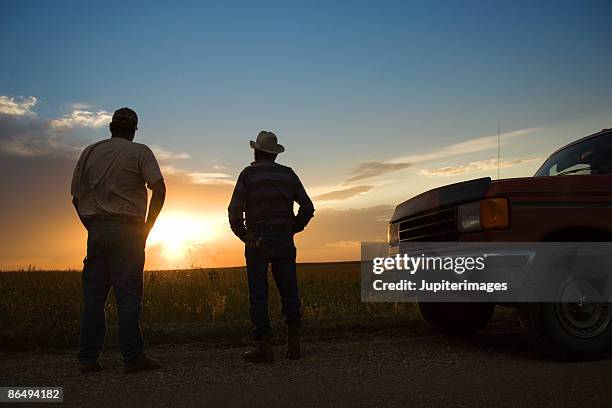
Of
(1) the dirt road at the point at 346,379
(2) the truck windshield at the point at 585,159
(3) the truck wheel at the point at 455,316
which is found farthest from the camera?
(3) the truck wheel at the point at 455,316

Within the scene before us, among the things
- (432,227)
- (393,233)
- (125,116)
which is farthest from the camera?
(393,233)

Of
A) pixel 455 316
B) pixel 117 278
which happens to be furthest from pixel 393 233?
pixel 117 278

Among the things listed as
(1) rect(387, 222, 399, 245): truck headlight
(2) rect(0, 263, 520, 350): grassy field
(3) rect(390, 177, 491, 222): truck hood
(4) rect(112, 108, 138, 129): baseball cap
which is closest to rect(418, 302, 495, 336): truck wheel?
(2) rect(0, 263, 520, 350): grassy field

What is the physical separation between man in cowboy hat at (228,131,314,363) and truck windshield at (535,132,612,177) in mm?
2993

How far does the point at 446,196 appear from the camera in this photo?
5.86 metres

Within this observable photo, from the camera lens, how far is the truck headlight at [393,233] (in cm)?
688

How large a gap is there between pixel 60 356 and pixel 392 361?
3.50 m

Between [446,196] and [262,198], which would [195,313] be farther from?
[446,196]

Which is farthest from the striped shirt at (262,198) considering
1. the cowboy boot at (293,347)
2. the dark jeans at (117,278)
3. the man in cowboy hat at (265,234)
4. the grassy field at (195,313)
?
the grassy field at (195,313)

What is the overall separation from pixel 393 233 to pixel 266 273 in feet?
6.31

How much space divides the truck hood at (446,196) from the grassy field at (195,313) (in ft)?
5.88

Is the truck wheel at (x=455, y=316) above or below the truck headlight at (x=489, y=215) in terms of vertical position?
below

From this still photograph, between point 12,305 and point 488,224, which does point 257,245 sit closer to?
point 488,224

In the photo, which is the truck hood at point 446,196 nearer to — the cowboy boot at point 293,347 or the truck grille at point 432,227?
the truck grille at point 432,227
